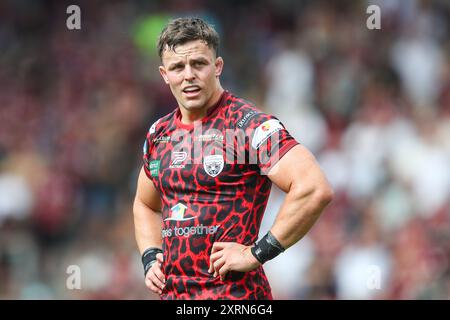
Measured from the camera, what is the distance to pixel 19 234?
35.8ft

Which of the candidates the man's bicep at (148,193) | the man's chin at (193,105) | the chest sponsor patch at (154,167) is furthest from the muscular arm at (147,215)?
the man's chin at (193,105)

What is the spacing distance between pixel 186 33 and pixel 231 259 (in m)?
1.32

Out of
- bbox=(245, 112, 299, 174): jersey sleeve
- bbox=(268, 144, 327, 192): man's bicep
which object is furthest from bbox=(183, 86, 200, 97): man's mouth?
bbox=(268, 144, 327, 192): man's bicep

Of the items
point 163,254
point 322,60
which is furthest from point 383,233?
point 163,254

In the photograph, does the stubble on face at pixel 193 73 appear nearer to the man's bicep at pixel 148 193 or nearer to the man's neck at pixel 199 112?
the man's neck at pixel 199 112

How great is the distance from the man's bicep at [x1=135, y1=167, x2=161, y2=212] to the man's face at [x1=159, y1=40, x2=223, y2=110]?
67 cm

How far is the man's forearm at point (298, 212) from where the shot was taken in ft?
16.3

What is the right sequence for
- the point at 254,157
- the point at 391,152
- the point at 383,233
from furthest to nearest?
the point at 391,152 → the point at 383,233 → the point at 254,157

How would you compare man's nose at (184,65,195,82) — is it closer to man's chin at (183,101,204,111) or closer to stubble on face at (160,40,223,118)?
stubble on face at (160,40,223,118)

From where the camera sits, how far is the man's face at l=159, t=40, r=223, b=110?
5.32m

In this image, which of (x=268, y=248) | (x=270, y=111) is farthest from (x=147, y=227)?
(x=270, y=111)

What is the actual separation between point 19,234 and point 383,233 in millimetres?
4264

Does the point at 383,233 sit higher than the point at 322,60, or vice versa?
the point at 322,60

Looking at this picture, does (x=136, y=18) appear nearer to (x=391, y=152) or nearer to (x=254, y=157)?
(x=391, y=152)
